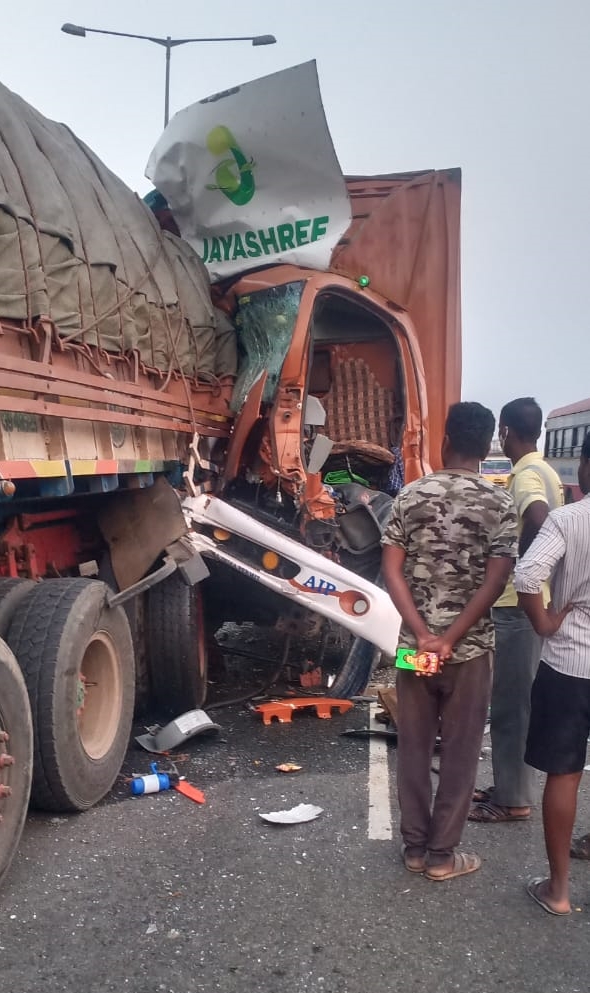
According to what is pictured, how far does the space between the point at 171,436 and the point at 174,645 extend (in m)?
1.20

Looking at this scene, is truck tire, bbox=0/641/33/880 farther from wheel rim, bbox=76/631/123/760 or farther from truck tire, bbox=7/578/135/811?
wheel rim, bbox=76/631/123/760

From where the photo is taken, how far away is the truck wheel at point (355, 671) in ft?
18.0

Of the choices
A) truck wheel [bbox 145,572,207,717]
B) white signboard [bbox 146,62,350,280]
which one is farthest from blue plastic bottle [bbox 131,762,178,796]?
white signboard [bbox 146,62,350,280]

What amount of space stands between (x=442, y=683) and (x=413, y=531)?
1.81 ft

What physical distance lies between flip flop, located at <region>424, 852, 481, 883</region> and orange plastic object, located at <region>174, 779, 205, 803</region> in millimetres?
1140

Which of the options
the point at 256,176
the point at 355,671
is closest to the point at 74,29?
the point at 256,176

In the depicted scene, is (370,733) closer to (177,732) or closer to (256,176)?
(177,732)

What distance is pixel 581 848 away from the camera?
3375mm

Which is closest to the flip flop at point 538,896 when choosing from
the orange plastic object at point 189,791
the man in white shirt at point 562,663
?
the man in white shirt at point 562,663

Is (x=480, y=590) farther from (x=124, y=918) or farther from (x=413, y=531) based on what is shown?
(x=124, y=918)

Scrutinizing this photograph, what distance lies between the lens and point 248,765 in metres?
4.41

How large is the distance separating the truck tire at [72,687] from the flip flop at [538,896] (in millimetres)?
1784

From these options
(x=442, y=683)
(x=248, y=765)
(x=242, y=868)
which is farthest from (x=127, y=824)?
(x=442, y=683)

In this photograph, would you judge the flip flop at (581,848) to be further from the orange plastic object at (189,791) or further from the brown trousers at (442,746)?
the orange plastic object at (189,791)
